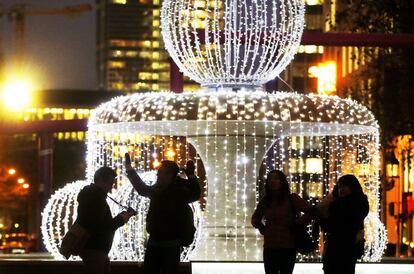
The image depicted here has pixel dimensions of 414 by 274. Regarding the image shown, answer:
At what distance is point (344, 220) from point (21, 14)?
133 metres

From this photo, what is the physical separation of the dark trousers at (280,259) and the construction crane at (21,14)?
416 feet

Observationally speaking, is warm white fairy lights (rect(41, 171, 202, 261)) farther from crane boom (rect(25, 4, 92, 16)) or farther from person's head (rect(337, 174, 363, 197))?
crane boom (rect(25, 4, 92, 16))

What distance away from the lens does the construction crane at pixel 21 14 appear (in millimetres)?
137125

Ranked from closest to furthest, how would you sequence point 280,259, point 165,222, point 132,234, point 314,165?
1. point 165,222
2. point 280,259
3. point 132,234
4. point 314,165

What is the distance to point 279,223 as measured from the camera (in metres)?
11.6

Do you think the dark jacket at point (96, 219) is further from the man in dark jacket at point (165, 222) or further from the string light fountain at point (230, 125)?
the string light fountain at point (230, 125)

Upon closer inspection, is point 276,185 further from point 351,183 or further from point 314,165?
point 314,165

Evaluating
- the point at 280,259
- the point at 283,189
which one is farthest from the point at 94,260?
the point at 283,189

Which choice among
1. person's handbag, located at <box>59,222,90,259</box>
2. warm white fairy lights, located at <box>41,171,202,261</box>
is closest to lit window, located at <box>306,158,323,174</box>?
warm white fairy lights, located at <box>41,171,202,261</box>

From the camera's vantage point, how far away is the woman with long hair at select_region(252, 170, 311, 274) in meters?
11.6

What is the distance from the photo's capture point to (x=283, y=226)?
1160 centimetres

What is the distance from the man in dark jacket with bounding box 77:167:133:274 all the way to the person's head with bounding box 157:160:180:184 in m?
0.49

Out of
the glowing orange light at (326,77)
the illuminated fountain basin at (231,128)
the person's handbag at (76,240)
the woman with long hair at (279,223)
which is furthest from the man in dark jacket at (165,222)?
the glowing orange light at (326,77)

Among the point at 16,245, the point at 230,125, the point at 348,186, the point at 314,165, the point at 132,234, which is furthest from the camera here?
the point at 314,165
